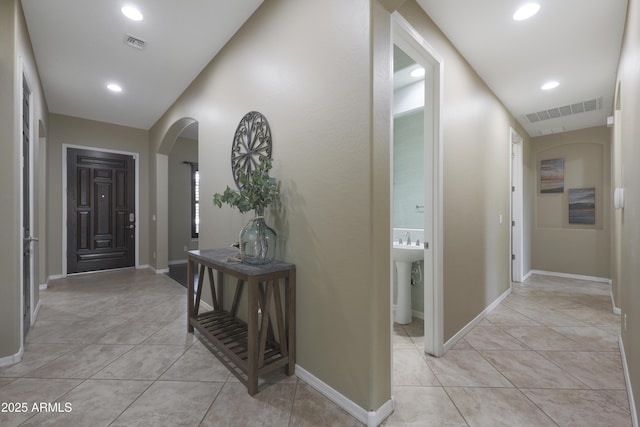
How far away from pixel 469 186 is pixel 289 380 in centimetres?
228

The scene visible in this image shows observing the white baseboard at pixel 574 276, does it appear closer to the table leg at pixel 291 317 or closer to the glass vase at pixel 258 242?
the table leg at pixel 291 317

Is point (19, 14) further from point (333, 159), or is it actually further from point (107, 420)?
point (107, 420)

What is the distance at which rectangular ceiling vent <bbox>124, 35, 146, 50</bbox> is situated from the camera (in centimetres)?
273

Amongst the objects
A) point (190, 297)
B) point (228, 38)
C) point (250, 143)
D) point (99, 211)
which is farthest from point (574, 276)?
point (99, 211)

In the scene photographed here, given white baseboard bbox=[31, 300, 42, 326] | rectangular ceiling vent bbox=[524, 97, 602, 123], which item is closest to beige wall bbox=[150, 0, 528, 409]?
rectangular ceiling vent bbox=[524, 97, 602, 123]

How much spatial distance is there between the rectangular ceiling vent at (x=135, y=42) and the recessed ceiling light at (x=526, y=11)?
3316mm

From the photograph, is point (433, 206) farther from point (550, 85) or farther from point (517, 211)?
point (517, 211)

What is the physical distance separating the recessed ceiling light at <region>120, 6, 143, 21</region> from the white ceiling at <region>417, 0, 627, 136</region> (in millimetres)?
2342

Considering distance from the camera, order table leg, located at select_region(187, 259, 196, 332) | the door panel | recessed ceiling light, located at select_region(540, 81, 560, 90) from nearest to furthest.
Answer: the door panel → table leg, located at select_region(187, 259, 196, 332) → recessed ceiling light, located at select_region(540, 81, 560, 90)

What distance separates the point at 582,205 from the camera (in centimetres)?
491

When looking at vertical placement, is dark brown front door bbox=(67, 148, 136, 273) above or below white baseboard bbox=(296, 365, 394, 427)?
above

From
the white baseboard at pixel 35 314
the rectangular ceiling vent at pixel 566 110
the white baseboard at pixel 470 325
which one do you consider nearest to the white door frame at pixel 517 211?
the rectangular ceiling vent at pixel 566 110

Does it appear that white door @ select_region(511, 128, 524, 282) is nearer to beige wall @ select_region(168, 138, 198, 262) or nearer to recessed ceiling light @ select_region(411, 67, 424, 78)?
recessed ceiling light @ select_region(411, 67, 424, 78)

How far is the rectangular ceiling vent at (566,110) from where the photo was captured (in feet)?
12.4
